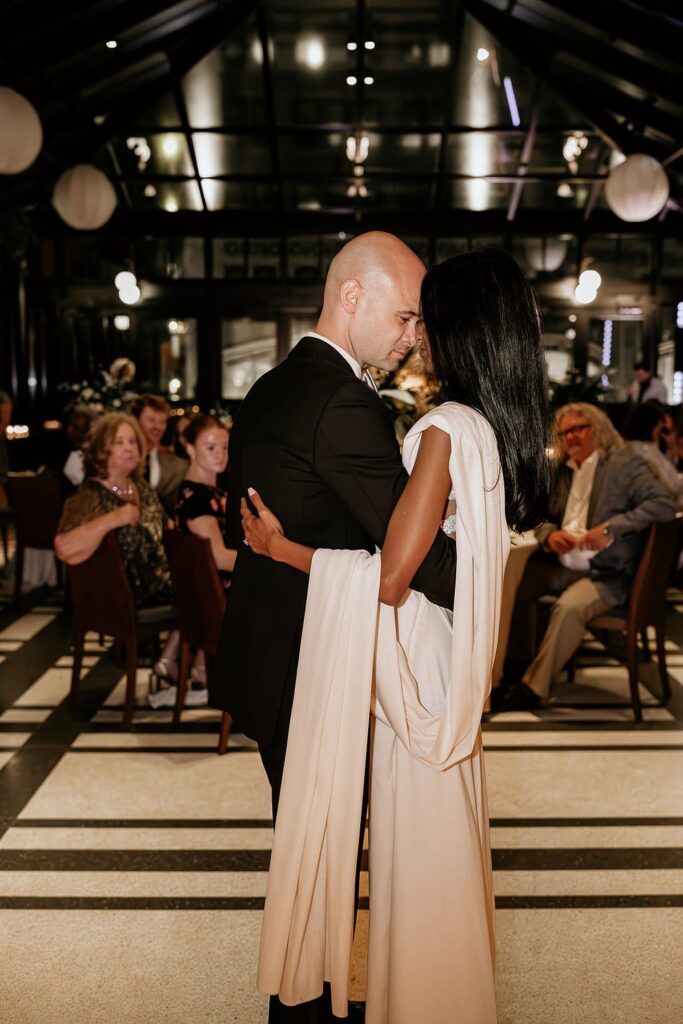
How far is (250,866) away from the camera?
334cm

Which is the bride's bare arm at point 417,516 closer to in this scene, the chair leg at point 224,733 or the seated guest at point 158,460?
the chair leg at point 224,733

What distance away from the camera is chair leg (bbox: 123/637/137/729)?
471 centimetres

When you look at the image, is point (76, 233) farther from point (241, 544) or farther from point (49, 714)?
point (241, 544)

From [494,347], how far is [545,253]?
13.5m

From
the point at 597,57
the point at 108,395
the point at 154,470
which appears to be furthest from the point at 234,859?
the point at 597,57

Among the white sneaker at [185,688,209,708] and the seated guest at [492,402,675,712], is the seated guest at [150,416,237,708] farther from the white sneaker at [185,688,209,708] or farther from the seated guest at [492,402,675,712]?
the seated guest at [492,402,675,712]

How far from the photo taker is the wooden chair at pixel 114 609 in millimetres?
4668

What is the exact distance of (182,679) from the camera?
186 inches

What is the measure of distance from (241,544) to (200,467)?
2855mm

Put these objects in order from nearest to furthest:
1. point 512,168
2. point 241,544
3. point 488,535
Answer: point 488,535 < point 241,544 < point 512,168

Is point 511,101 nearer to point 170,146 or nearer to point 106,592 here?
point 170,146

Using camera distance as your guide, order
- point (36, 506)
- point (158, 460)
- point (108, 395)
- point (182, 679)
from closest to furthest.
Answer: point (182, 679)
point (158, 460)
point (36, 506)
point (108, 395)

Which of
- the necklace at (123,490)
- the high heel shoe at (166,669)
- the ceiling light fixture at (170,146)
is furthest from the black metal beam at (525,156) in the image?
the high heel shoe at (166,669)

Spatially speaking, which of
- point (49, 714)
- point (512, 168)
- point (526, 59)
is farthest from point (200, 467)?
point (512, 168)
